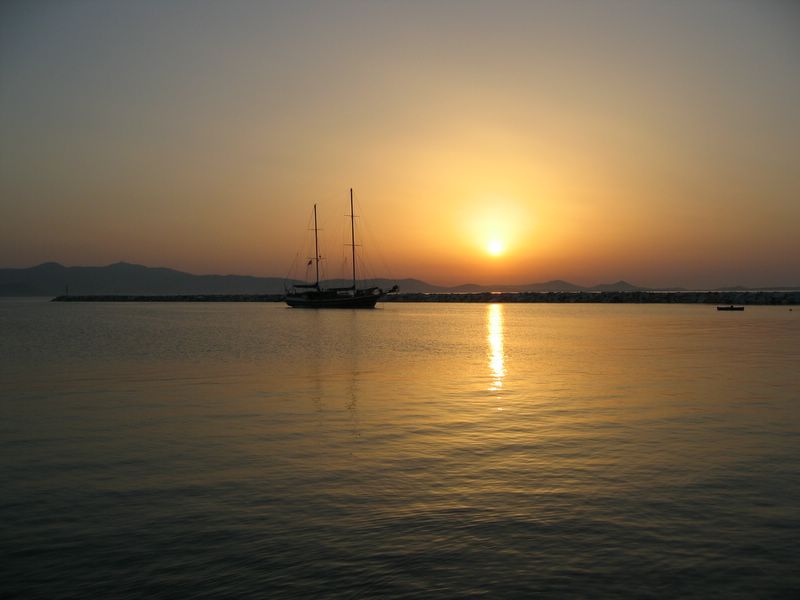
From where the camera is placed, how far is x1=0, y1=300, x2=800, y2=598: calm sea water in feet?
21.9

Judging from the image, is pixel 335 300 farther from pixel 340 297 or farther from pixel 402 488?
pixel 402 488

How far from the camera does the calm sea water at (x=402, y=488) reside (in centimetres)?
666

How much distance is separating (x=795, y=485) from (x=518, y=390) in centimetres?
1061

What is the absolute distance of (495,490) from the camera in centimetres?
946

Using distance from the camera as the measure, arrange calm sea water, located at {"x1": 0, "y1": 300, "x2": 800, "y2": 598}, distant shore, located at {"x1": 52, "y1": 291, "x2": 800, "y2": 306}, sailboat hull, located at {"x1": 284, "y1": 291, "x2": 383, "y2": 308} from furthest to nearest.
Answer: distant shore, located at {"x1": 52, "y1": 291, "x2": 800, "y2": 306}, sailboat hull, located at {"x1": 284, "y1": 291, "x2": 383, "y2": 308}, calm sea water, located at {"x1": 0, "y1": 300, "x2": 800, "y2": 598}

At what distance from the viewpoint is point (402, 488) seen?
962 cm

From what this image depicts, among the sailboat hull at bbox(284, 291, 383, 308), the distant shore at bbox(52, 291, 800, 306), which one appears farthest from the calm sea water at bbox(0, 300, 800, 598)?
the distant shore at bbox(52, 291, 800, 306)

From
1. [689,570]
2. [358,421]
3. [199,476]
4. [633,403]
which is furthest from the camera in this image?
[633,403]

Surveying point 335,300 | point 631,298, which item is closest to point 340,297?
point 335,300

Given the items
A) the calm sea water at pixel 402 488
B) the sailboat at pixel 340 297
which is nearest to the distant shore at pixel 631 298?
the sailboat at pixel 340 297

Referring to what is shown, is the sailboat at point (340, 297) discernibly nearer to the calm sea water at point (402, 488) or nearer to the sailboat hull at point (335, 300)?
the sailboat hull at point (335, 300)

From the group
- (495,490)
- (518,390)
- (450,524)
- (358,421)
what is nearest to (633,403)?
(518,390)

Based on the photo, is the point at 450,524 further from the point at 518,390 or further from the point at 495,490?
the point at 518,390

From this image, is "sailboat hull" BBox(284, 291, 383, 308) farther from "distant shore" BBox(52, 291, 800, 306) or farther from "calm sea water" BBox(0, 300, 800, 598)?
"calm sea water" BBox(0, 300, 800, 598)
